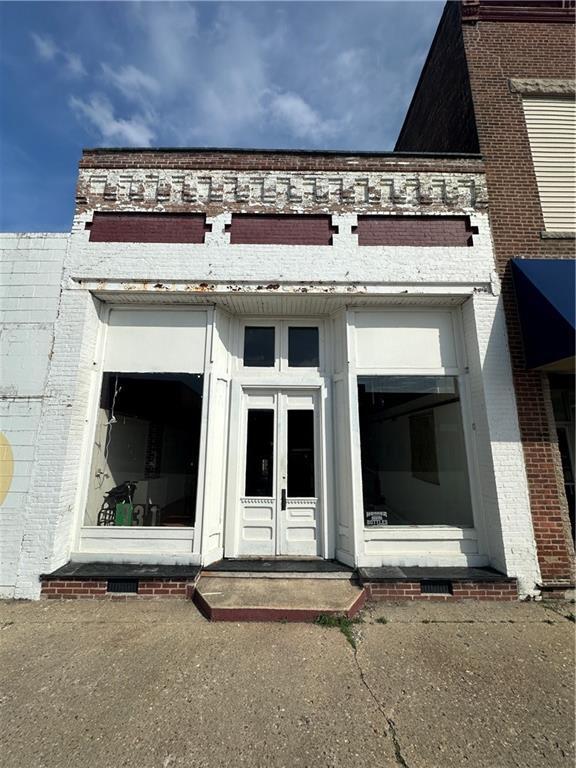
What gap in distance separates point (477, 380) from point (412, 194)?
10.6ft

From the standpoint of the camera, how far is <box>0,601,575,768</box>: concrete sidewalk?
228 centimetres

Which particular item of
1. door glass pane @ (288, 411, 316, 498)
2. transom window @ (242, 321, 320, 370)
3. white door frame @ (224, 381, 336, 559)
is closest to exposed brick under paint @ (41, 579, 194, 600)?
white door frame @ (224, 381, 336, 559)

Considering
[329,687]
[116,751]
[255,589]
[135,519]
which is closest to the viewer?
[116,751]

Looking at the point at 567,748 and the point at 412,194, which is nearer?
the point at 567,748

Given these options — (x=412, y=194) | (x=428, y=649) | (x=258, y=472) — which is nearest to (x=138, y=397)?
(x=258, y=472)

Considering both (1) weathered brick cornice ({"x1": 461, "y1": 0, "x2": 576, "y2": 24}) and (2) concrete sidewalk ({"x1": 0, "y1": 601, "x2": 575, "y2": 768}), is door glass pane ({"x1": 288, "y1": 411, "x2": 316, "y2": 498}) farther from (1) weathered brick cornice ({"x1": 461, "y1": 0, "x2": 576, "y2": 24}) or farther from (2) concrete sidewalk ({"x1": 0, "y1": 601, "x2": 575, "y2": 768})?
(1) weathered brick cornice ({"x1": 461, "y1": 0, "x2": 576, "y2": 24})

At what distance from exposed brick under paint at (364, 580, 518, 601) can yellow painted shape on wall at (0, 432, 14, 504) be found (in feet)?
16.4

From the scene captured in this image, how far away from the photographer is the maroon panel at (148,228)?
17.8ft

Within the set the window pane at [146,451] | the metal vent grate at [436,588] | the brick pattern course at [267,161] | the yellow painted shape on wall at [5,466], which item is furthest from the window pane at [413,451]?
the yellow painted shape on wall at [5,466]

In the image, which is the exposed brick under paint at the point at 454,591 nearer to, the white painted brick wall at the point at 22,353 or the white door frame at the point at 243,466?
the white door frame at the point at 243,466

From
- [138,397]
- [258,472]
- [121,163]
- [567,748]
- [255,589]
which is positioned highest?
[121,163]

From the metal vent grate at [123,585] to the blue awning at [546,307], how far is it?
6.20 metres

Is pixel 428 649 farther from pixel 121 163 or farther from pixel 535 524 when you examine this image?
pixel 121 163

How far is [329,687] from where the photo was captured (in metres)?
2.84
